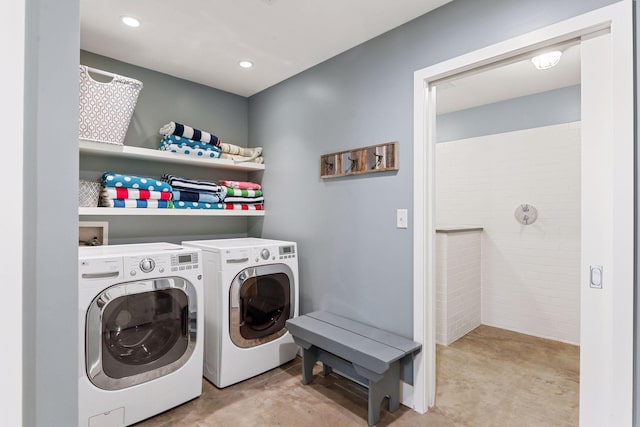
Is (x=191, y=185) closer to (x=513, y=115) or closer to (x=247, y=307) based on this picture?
(x=247, y=307)

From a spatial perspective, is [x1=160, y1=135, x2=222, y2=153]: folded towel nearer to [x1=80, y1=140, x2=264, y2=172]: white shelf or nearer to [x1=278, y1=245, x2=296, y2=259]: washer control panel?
[x1=80, y1=140, x2=264, y2=172]: white shelf

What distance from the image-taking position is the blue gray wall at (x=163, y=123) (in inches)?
102

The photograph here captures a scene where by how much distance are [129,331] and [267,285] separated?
3.12 ft

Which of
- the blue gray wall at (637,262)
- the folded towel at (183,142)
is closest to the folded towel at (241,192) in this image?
the folded towel at (183,142)

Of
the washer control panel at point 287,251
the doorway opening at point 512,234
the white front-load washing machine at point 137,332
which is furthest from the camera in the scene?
the doorway opening at point 512,234

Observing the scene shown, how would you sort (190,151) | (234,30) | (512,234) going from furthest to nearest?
1. (512,234)
2. (190,151)
3. (234,30)

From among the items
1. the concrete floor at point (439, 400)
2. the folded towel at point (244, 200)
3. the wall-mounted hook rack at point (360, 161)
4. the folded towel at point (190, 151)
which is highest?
the folded towel at point (190, 151)

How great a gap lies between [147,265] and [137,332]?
40cm

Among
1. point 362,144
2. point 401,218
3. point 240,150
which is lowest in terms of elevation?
point 401,218

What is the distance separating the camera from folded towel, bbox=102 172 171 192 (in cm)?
233

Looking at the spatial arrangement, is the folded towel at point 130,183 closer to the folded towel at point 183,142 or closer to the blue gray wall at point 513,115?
the folded towel at point 183,142

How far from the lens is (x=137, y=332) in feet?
6.30

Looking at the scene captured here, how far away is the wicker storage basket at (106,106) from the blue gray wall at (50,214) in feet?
5.17

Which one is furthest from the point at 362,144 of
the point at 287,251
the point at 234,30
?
the point at 234,30
